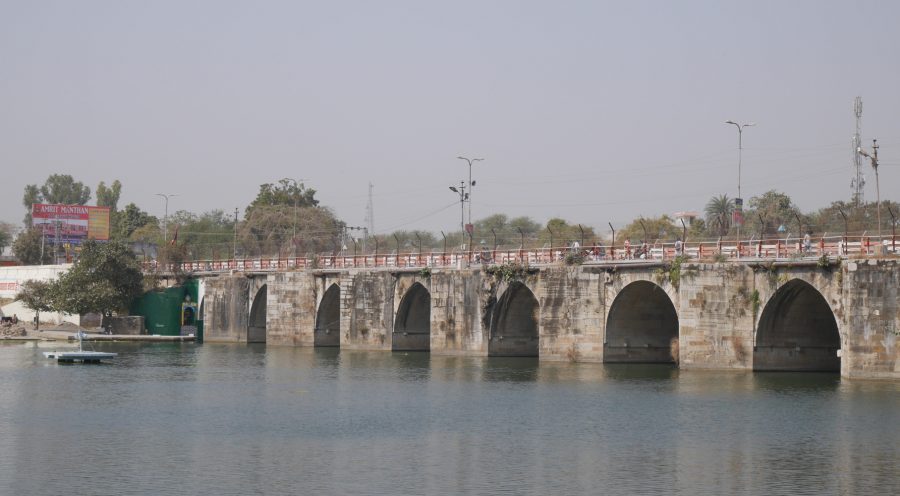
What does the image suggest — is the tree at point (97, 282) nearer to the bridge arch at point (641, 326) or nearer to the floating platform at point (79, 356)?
the floating platform at point (79, 356)

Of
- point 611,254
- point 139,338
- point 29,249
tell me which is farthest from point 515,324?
point 29,249

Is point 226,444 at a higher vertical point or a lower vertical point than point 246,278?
lower

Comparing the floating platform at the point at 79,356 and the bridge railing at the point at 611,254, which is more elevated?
the bridge railing at the point at 611,254

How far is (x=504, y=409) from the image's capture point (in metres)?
52.6

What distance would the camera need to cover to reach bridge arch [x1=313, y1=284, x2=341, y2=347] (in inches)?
3595

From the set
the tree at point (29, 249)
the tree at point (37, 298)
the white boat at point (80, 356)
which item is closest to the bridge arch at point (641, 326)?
the white boat at point (80, 356)

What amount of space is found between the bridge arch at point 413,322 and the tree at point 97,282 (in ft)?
98.1

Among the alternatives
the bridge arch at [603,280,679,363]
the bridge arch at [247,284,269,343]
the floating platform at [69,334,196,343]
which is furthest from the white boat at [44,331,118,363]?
the bridge arch at [603,280,679,363]

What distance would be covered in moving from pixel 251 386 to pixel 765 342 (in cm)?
2699

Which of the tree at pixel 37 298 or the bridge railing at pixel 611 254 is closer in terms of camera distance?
the bridge railing at pixel 611 254

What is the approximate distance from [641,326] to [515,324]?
991 centimetres

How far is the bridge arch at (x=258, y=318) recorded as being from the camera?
321 ft

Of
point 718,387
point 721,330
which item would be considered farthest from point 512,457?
point 721,330

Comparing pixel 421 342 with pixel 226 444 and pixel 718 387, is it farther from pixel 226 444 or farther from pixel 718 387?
pixel 226 444
